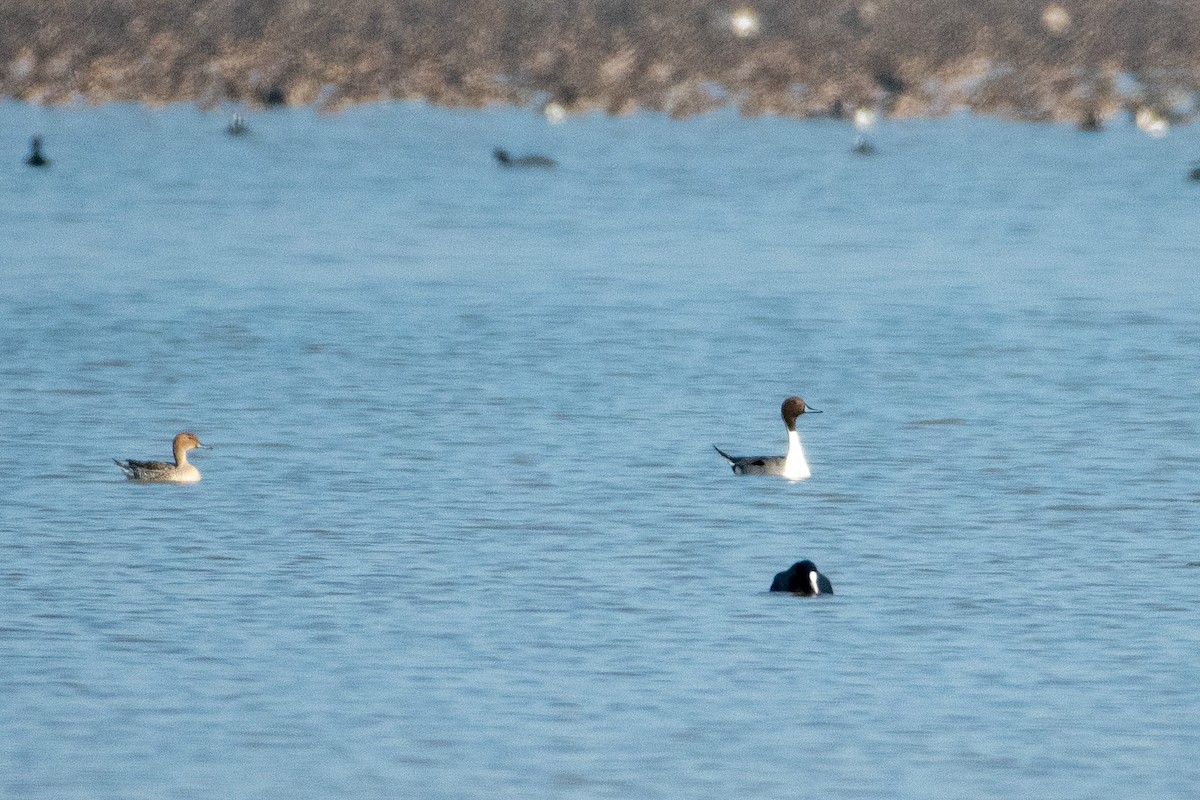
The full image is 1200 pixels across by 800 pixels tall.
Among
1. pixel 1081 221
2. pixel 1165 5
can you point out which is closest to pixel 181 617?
pixel 1081 221

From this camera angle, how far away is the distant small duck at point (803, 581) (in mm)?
10797

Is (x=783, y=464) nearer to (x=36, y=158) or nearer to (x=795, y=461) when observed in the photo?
(x=795, y=461)

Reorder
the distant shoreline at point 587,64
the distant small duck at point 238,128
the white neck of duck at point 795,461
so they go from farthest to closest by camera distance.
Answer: the distant shoreline at point 587,64 → the distant small duck at point 238,128 → the white neck of duck at point 795,461

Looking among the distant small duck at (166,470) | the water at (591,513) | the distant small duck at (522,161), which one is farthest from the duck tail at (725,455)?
the distant small duck at (522,161)

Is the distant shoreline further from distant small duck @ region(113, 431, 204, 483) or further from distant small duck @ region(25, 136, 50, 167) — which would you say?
distant small duck @ region(113, 431, 204, 483)

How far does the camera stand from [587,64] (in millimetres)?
55281

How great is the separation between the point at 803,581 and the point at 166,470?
15.0 ft

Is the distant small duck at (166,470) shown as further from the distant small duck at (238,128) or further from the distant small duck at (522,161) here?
the distant small duck at (238,128)

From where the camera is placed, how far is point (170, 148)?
44.7 m

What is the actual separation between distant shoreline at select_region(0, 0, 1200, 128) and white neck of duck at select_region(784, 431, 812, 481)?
124 ft

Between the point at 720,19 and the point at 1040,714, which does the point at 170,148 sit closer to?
the point at 720,19

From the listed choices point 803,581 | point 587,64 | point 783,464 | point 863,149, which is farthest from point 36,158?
point 803,581

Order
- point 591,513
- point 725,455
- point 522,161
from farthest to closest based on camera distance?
point 522,161, point 725,455, point 591,513

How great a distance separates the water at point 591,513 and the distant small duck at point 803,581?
5.5 inches
